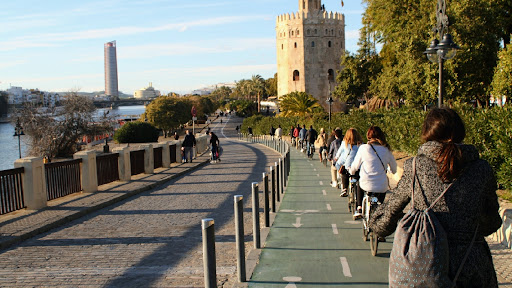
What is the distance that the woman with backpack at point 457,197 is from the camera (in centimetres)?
314

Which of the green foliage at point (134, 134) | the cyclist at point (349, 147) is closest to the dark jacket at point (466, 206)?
the cyclist at point (349, 147)

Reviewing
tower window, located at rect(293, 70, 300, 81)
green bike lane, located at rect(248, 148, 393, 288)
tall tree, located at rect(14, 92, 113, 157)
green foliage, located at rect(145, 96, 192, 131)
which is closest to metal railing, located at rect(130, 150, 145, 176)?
green bike lane, located at rect(248, 148, 393, 288)

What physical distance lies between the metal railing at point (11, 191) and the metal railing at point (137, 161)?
732 centimetres

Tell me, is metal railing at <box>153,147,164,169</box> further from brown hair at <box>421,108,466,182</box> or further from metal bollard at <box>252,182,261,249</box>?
brown hair at <box>421,108,466,182</box>

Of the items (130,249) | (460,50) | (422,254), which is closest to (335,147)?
(130,249)

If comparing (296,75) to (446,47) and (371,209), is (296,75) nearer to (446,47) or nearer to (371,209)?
(446,47)

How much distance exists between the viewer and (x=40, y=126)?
53.5 metres

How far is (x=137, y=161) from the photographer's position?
19.2m

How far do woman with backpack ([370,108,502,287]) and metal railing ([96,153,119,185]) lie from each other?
43.7 ft

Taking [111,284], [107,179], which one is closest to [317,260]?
[111,284]

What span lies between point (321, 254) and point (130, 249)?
3.01m

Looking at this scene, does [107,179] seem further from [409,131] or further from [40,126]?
[40,126]

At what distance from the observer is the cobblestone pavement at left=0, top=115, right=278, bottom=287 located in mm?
6348

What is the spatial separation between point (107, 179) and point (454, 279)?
14.2 m
